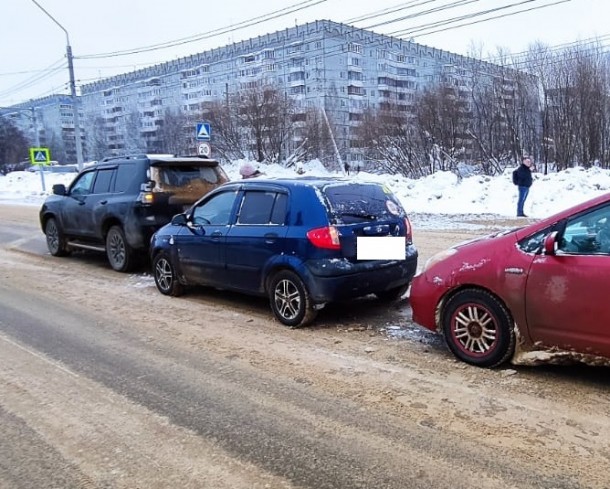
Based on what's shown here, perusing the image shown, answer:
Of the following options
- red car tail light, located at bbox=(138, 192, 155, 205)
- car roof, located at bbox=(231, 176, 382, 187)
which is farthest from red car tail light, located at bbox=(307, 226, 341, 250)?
red car tail light, located at bbox=(138, 192, 155, 205)

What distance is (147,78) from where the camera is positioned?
81.8 metres

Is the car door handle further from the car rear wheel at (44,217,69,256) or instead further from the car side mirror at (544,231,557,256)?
the car rear wheel at (44,217,69,256)

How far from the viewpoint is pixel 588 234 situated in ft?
12.8

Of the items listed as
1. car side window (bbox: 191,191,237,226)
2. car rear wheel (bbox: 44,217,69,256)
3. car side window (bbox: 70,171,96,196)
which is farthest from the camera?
car rear wheel (bbox: 44,217,69,256)

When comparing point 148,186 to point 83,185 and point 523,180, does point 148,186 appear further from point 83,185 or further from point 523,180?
point 523,180

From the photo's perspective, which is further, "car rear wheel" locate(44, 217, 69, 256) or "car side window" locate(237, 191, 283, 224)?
"car rear wheel" locate(44, 217, 69, 256)

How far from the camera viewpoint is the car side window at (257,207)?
19.7 feet

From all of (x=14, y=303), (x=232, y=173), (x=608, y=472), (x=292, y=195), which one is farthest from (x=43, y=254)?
(x=232, y=173)

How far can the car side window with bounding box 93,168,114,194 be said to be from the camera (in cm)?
941

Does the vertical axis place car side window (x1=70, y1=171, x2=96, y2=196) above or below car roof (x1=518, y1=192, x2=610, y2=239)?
above

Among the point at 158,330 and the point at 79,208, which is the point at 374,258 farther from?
the point at 79,208

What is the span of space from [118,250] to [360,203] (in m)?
5.02

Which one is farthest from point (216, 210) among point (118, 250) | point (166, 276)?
point (118, 250)

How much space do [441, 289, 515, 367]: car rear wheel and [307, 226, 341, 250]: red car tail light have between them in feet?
4.28
